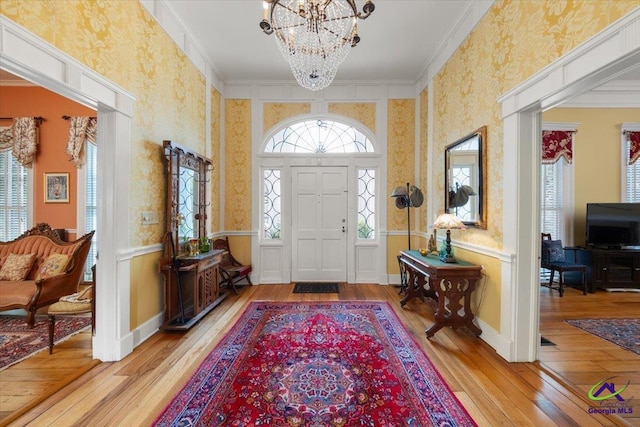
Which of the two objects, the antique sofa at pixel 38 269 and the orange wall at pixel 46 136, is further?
the orange wall at pixel 46 136

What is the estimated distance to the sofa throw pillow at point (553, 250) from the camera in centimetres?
479

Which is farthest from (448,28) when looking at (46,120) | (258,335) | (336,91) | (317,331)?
(46,120)

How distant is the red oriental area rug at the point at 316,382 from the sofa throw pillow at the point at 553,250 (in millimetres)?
3313

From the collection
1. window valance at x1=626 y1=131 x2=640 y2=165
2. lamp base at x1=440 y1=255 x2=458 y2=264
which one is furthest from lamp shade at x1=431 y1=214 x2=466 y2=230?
window valance at x1=626 y1=131 x2=640 y2=165

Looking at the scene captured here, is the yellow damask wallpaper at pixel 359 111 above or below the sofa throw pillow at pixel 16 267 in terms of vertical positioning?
above

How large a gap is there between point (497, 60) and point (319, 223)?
3.45 m

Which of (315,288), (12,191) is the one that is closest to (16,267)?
(12,191)

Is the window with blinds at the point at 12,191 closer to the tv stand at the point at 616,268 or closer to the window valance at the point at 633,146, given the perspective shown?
the tv stand at the point at 616,268

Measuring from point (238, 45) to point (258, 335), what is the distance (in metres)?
3.86

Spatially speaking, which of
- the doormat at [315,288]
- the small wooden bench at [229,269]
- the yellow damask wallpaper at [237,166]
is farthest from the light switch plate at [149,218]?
the doormat at [315,288]

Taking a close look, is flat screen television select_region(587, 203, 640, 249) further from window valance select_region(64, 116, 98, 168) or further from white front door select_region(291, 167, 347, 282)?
window valance select_region(64, 116, 98, 168)

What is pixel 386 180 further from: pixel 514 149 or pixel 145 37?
pixel 145 37

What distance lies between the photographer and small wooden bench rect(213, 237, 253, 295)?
4.55 meters

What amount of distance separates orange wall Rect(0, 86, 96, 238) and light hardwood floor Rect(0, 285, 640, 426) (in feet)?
9.28
